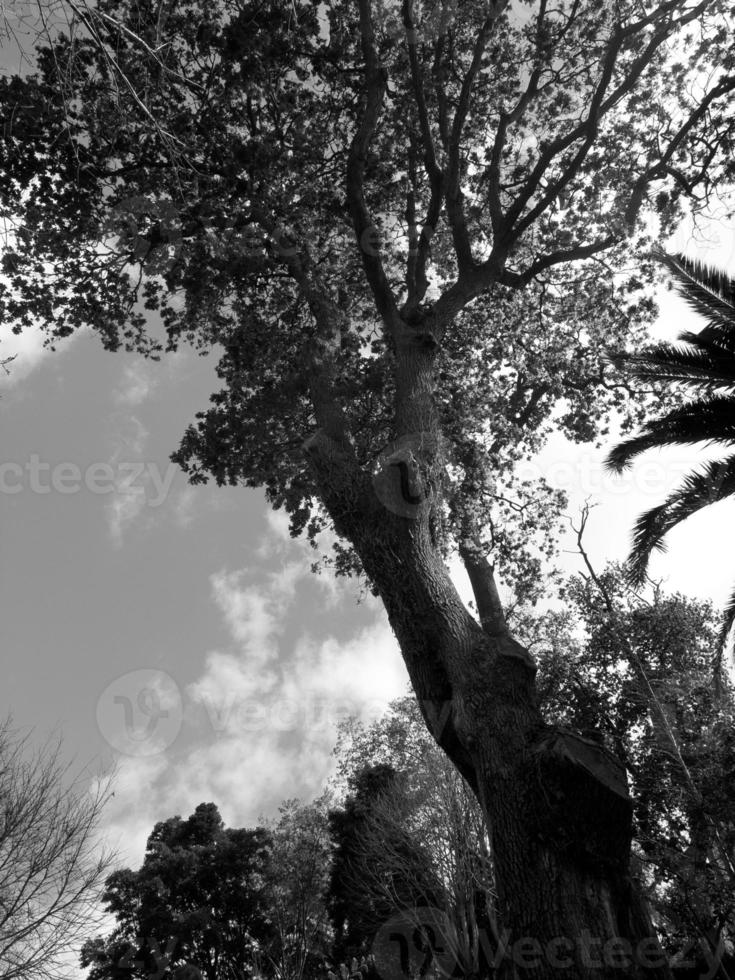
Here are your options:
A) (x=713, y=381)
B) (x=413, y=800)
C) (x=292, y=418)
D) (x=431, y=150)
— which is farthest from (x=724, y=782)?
(x=431, y=150)

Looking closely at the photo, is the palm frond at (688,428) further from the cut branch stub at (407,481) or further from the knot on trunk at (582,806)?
the knot on trunk at (582,806)

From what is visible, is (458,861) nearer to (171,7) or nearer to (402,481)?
(402,481)

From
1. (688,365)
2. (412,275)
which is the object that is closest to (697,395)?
(688,365)

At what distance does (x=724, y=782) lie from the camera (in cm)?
1157

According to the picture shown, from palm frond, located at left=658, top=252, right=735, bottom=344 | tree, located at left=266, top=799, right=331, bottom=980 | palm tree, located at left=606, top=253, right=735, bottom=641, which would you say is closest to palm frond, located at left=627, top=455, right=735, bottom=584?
palm tree, located at left=606, top=253, right=735, bottom=641

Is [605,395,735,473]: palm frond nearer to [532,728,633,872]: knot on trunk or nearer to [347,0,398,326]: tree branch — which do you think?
[347,0,398,326]: tree branch

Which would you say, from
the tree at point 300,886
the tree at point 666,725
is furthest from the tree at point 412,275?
the tree at point 300,886

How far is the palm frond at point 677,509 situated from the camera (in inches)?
375

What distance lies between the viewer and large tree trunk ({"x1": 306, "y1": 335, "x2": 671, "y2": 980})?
355cm

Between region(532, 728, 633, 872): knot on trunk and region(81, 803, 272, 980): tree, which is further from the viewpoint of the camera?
region(81, 803, 272, 980): tree

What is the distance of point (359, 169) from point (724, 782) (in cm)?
1149

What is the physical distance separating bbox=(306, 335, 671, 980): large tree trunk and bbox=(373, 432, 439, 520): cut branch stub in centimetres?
→ 1

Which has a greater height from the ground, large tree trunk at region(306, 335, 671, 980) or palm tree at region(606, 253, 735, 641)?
palm tree at region(606, 253, 735, 641)

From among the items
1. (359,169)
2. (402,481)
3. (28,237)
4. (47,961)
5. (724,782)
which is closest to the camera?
(402,481)
